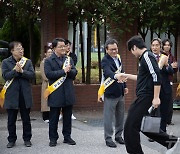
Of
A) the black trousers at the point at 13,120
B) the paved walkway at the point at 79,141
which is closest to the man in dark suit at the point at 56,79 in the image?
the paved walkway at the point at 79,141

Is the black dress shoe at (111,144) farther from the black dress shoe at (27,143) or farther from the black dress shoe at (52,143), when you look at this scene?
the black dress shoe at (27,143)

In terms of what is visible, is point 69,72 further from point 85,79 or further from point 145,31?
point 145,31

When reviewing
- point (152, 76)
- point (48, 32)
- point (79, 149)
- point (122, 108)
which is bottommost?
point (79, 149)

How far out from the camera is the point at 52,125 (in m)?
7.48

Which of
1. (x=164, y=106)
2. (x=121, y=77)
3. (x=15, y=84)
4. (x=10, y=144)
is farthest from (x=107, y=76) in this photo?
(x=10, y=144)

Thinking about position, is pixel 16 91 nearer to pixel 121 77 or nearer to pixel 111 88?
pixel 111 88

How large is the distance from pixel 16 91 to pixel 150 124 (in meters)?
2.46

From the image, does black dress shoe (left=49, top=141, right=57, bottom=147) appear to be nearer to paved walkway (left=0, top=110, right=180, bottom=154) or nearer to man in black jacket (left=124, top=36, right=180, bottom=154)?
paved walkway (left=0, top=110, right=180, bottom=154)

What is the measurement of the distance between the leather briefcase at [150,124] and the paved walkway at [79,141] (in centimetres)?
99

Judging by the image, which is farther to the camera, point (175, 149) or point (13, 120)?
point (13, 120)

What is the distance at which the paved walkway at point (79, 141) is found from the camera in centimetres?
717

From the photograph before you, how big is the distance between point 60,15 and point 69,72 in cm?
397

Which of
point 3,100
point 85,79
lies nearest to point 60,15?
point 85,79

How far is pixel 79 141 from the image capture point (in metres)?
7.89
